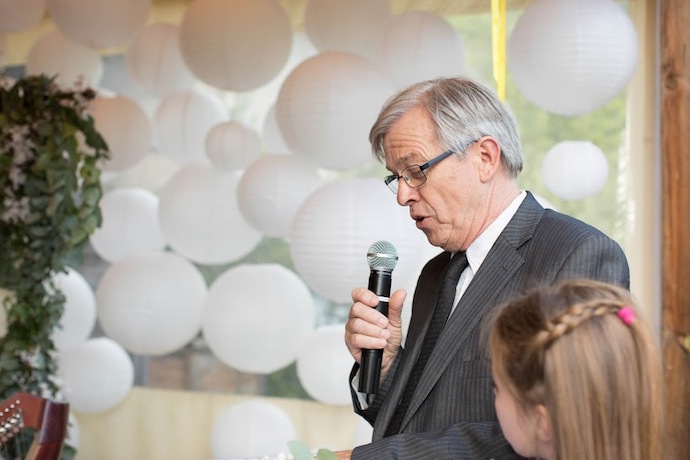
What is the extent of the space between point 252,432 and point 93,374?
90 centimetres

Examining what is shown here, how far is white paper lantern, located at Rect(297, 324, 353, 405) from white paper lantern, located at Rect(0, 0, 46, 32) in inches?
71.2

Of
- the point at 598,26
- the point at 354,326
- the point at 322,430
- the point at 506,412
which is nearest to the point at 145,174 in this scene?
the point at 322,430

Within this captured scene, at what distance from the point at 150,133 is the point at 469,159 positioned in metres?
2.53

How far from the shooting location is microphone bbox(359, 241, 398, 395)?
5.60ft

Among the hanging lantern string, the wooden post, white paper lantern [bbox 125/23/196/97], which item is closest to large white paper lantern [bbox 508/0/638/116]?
the hanging lantern string

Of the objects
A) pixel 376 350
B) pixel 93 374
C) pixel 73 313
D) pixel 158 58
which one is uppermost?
pixel 158 58

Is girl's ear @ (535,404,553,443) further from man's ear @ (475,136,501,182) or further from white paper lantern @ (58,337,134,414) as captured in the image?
white paper lantern @ (58,337,134,414)

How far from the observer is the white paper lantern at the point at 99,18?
11.2 feet

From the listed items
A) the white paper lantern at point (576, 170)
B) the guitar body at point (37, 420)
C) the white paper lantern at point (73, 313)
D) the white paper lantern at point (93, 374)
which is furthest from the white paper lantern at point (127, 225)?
the guitar body at point (37, 420)

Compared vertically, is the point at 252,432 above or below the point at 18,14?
below

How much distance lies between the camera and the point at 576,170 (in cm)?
348

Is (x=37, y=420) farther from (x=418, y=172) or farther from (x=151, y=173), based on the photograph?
(x=151, y=173)

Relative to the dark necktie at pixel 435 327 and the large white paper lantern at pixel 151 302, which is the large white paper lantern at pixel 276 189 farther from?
the dark necktie at pixel 435 327

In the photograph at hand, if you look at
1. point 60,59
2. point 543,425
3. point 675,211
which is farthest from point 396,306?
point 60,59
